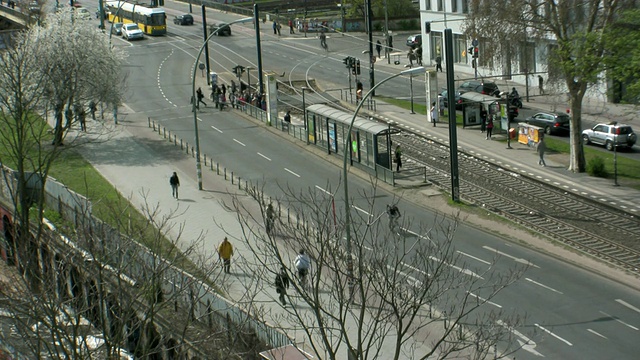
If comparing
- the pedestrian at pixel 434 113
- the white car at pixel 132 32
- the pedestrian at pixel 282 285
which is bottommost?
the pedestrian at pixel 282 285

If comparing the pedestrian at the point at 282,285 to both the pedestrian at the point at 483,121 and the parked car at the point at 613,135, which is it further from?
the pedestrian at the point at 483,121

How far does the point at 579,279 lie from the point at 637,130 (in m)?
22.3

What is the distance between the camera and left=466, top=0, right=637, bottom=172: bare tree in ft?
131

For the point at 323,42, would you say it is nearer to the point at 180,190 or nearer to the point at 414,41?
the point at 414,41

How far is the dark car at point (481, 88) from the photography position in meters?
59.0

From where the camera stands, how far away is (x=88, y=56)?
168ft

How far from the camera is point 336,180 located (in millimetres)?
43000

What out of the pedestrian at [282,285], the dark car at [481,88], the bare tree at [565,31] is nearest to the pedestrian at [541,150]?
the bare tree at [565,31]

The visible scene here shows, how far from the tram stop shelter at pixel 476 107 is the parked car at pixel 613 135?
586 cm

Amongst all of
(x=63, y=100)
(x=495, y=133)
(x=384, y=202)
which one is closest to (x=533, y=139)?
(x=495, y=133)

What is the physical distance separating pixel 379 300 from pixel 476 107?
2648 centimetres

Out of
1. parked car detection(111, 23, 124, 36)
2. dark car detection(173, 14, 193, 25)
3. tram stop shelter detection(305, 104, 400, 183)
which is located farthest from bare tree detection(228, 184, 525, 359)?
dark car detection(173, 14, 193, 25)

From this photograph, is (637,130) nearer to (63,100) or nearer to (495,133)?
(495,133)

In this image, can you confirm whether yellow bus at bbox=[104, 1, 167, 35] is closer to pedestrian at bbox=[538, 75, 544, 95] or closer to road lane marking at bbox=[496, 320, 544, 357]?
pedestrian at bbox=[538, 75, 544, 95]
